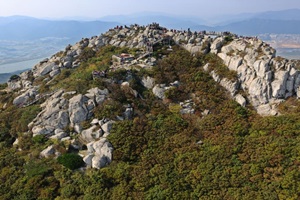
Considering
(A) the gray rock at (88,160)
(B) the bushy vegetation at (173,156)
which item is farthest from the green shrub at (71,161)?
(A) the gray rock at (88,160)

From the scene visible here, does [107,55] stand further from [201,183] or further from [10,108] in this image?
[201,183]

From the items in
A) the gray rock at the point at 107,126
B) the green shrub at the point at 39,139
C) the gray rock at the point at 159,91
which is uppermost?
the gray rock at the point at 159,91

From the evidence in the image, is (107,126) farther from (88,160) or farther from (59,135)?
(59,135)

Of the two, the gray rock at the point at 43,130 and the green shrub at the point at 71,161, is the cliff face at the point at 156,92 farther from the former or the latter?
the green shrub at the point at 71,161

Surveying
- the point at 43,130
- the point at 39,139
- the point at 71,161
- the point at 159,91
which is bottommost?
the point at 71,161

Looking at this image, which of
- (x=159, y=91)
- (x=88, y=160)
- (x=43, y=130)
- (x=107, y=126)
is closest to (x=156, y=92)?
(x=159, y=91)

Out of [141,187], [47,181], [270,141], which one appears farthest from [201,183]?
[47,181]

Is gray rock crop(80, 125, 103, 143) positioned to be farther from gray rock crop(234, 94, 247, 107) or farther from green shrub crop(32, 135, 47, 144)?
gray rock crop(234, 94, 247, 107)
